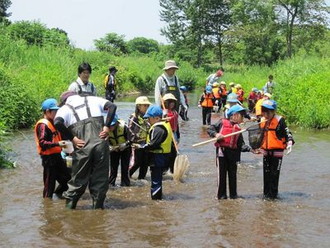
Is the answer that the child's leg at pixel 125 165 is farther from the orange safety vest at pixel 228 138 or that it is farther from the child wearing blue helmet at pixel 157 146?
the orange safety vest at pixel 228 138

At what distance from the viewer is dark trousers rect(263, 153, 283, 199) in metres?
7.39

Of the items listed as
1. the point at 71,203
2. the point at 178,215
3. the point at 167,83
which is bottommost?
the point at 178,215

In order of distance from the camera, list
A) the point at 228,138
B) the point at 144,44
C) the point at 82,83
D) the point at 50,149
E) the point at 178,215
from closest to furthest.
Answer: the point at 178,215 → the point at 50,149 → the point at 228,138 → the point at 82,83 → the point at 144,44

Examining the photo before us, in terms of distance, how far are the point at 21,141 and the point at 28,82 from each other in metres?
3.37

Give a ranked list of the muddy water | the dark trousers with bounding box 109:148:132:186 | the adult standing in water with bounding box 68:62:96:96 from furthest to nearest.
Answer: the dark trousers with bounding box 109:148:132:186, the adult standing in water with bounding box 68:62:96:96, the muddy water

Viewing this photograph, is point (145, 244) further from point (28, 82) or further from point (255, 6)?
point (255, 6)

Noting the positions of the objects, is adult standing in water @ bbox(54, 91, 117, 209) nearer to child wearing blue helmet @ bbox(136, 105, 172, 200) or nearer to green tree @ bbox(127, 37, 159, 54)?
child wearing blue helmet @ bbox(136, 105, 172, 200)

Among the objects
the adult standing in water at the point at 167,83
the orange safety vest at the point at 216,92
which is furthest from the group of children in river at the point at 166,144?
the orange safety vest at the point at 216,92

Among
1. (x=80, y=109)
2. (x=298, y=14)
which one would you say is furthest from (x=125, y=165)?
(x=298, y=14)

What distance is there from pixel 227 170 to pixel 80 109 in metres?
2.46

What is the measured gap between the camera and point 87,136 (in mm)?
6250

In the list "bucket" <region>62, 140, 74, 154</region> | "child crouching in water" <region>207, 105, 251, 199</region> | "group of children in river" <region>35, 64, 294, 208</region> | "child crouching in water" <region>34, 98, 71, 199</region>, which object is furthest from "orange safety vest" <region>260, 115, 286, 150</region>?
"child crouching in water" <region>34, 98, 71, 199</region>

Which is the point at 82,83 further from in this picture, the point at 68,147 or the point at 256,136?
the point at 256,136

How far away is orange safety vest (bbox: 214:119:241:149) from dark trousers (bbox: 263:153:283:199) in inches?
27.0
